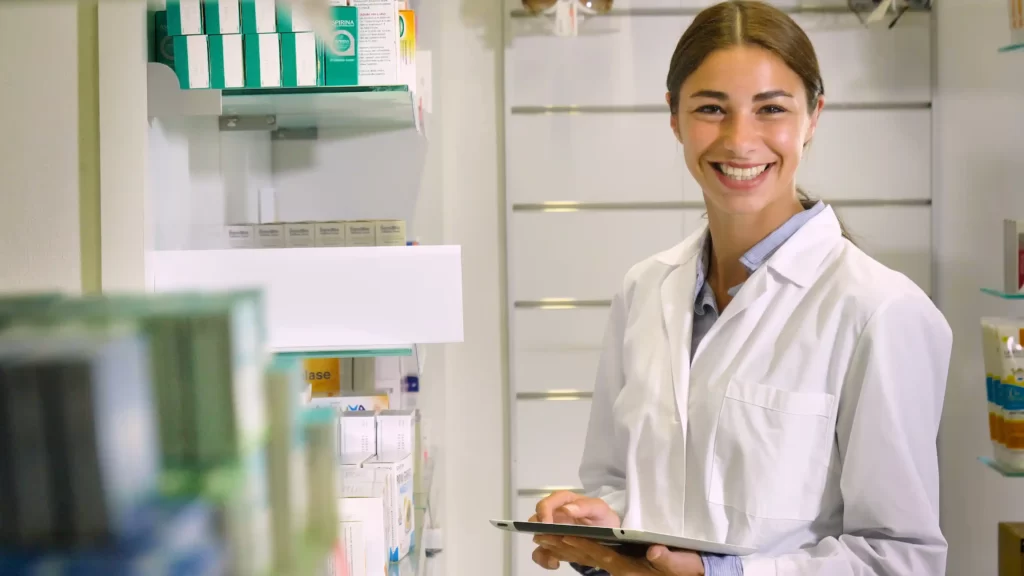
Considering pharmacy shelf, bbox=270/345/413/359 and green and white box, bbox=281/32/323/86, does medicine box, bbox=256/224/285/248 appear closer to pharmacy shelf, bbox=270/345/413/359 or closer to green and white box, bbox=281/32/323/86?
green and white box, bbox=281/32/323/86

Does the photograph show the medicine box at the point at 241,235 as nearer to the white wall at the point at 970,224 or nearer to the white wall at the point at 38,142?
the white wall at the point at 38,142

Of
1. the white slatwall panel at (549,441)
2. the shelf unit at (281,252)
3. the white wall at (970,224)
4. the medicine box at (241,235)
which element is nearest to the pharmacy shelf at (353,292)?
the shelf unit at (281,252)

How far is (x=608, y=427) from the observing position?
5.82ft

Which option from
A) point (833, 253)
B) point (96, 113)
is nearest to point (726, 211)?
point (833, 253)

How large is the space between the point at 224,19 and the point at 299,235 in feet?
1.22

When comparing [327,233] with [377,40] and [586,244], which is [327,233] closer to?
[377,40]

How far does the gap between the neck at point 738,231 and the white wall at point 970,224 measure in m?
1.67

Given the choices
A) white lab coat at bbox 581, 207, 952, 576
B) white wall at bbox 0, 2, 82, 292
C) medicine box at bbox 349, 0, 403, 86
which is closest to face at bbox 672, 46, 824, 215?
white lab coat at bbox 581, 207, 952, 576

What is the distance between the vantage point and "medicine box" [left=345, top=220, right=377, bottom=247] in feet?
4.93

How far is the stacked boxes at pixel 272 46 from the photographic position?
4.10 feet

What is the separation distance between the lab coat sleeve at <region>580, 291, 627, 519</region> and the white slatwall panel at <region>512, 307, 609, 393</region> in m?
1.29

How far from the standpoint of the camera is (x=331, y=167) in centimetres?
305

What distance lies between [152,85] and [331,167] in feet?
6.31

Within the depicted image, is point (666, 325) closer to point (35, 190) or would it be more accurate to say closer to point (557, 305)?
point (35, 190)
